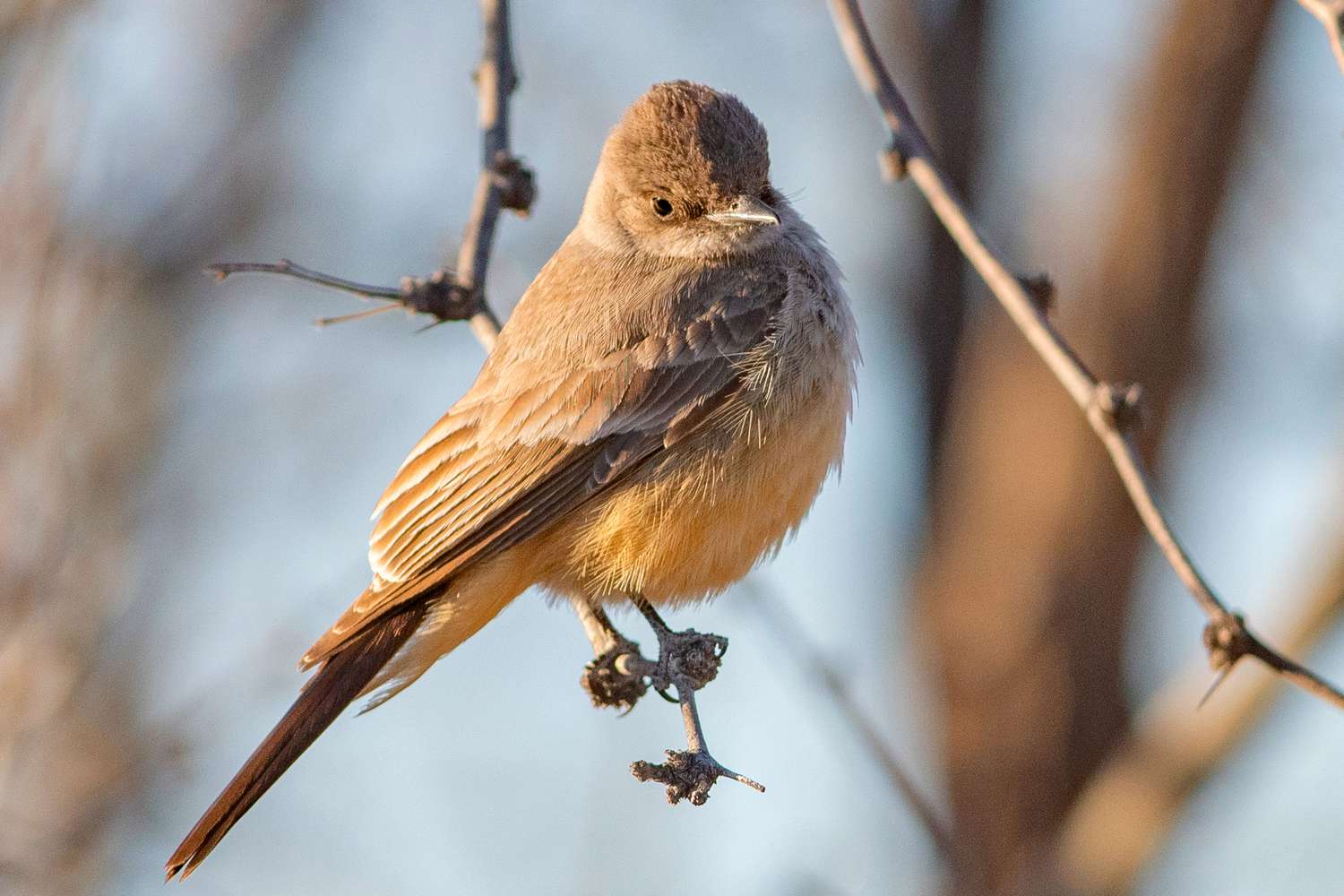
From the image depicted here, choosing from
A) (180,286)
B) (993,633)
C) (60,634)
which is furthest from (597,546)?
(180,286)

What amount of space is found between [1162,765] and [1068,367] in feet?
16.0

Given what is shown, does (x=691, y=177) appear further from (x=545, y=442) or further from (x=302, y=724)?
(x=302, y=724)

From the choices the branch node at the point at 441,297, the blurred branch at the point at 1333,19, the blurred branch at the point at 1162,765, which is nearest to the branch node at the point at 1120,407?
the blurred branch at the point at 1333,19

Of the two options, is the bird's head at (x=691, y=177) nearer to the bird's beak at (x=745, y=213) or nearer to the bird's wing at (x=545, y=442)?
the bird's beak at (x=745, y=213)

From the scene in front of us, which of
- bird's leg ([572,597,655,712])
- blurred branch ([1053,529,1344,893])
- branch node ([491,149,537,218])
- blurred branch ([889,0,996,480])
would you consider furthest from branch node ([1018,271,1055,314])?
blurred branch ([889,0,996,480])

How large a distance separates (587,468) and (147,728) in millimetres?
4269

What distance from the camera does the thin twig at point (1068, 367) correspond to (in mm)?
3828

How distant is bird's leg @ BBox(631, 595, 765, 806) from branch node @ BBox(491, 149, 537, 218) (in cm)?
149

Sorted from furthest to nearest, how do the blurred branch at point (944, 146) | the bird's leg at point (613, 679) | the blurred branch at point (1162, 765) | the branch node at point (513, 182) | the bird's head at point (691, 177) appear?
the blurred branch at point (944, 146) → the blurred branch at point (1162, 765) → the bird's head at point (691, 177) → the branch node at point (513, 182) → the bird's leg at point (613, 679)

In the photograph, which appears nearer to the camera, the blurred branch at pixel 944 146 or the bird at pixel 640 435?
the bird at pixel 640 435

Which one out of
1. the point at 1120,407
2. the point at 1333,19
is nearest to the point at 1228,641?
the point at 1120,407

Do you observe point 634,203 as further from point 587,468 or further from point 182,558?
point 182,558

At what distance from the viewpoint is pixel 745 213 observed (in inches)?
219

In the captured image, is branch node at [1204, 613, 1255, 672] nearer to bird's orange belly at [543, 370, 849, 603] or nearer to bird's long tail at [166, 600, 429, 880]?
bird's orange belly at [543, 370, 849, 603]
